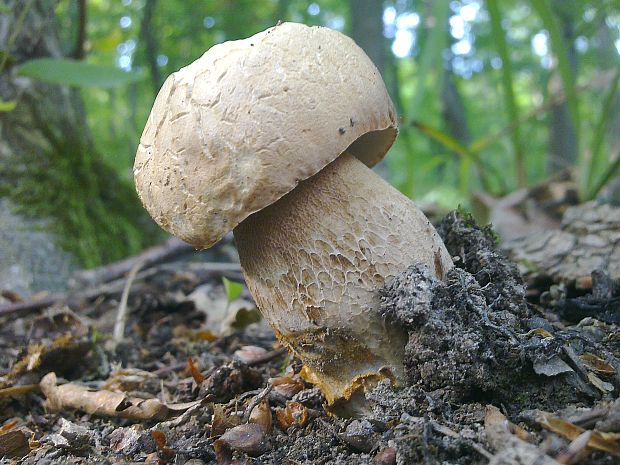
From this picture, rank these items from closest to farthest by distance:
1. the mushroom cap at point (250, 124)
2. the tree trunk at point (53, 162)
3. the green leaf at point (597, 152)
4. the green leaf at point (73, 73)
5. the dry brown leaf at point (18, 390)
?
the mushroom cap at point (250, 124) < the dry brown leaf at point (18, 390) < the green leaf at point (73, 73) < the green leaf at point (597, 152) < the tree trunk at point (53, 162)

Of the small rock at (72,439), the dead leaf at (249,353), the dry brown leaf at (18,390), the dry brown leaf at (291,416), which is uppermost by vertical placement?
the dry brown leaf at (18,390)

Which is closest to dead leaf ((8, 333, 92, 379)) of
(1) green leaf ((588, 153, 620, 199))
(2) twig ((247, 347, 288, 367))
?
(2) twig ((247, 347, 288, 367))

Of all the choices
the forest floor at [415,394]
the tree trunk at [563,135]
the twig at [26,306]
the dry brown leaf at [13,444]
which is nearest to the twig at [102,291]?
the twig at [26,306]

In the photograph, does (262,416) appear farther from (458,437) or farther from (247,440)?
(458,437)

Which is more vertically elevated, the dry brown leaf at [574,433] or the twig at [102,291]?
the twig at [102,291]

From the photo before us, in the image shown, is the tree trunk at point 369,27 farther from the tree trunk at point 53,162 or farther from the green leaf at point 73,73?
the green leaf at point 73,73

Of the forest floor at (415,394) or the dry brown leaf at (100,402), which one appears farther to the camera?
the dry brown leaf at (100,402)

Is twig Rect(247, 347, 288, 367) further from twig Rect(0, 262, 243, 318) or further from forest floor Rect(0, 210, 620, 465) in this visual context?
twig Rect(0, 262, 243, 318)

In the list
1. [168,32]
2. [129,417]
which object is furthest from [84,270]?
[168,32]

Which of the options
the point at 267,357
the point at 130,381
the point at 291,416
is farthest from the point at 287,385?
the point at 130,381

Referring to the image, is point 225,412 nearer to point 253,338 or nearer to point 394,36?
point 253,338
